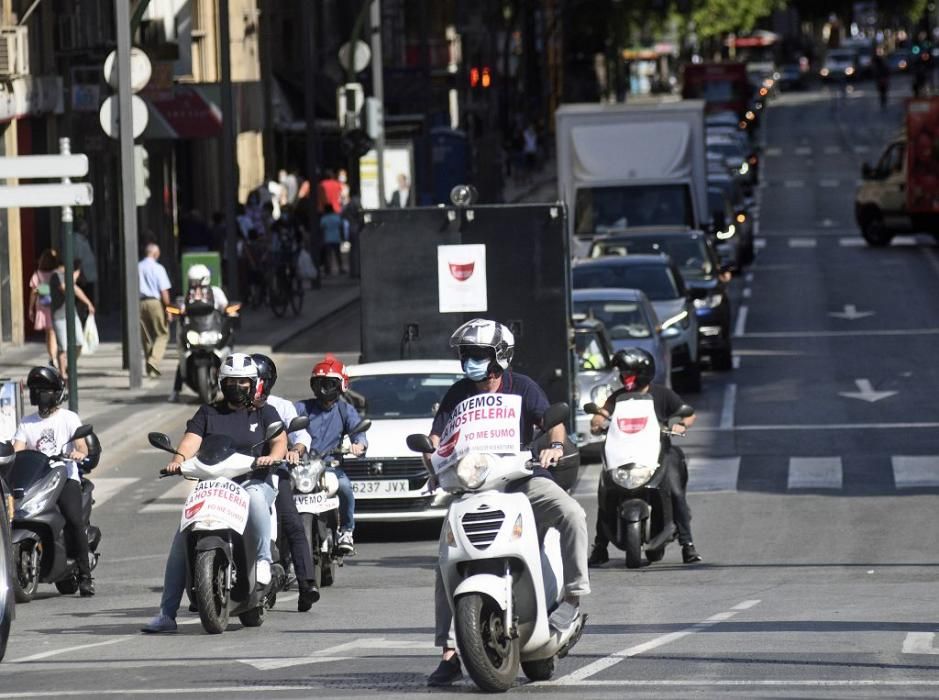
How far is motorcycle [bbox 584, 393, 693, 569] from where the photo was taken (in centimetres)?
1616

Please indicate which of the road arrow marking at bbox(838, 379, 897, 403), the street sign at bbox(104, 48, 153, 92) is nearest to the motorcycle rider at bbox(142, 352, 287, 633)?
the road arrow marking at bbox(838, 379, 897, 403)

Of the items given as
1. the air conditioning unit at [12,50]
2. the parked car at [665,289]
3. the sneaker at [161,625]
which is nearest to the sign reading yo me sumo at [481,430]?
the sneaker at [161,625]

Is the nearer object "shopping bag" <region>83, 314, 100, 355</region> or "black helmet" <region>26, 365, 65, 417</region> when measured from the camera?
"black helmet" <region>26, 365, 65, 417</region>

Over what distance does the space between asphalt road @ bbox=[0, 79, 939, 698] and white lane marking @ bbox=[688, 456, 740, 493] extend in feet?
0.19

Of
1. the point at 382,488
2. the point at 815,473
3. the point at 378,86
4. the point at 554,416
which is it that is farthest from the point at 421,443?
the point at 378,86

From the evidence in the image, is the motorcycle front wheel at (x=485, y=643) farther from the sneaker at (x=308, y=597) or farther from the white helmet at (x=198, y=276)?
the white helmet at (x=198, y=276)

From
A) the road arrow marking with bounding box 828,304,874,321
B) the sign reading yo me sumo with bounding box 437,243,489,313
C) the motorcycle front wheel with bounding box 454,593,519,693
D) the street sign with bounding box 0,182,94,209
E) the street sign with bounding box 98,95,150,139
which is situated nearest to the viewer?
the motorcycle front wheel with bounding box 454,593,519,693

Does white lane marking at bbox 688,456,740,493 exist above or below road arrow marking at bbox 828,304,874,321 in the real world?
above

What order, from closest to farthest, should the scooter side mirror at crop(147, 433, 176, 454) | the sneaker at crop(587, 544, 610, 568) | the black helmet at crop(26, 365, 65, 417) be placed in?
the scooter side mirror at crop(147, 433, 176, 454) < the black helmet at crop(26, 365, 65, 417) < the sneaker at crop(587, 544, 610, 568)

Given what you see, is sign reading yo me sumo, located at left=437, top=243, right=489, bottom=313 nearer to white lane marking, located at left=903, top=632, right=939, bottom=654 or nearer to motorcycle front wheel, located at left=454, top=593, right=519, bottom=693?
white lane marking, located at left=903, top=632, right=939, bottom=654

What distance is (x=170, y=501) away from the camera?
20203 mm

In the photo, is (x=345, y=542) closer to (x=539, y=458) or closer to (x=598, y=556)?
(x=598, y=556)

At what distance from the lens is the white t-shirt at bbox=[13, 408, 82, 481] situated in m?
14.8

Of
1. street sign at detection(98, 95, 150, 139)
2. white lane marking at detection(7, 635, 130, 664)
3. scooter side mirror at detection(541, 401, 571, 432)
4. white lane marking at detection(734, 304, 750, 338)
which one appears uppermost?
street sign at detection(98, 95, 150, 139)
